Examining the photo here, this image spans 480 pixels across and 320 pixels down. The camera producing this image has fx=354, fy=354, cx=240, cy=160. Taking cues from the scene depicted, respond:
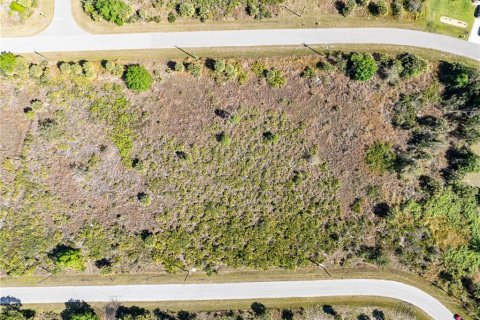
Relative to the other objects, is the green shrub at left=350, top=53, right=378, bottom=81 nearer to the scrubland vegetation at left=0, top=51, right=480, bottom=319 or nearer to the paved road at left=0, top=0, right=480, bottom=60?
the scrubland vegetation at left=0, top=51, right=480, bottom=319

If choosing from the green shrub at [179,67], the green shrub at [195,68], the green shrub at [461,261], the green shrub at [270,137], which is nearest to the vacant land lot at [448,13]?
the green shrub at [270,137]

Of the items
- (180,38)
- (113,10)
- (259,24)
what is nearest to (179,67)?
(180,38)

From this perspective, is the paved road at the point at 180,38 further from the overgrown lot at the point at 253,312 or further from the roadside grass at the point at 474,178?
the overgrown lot at the point at 253,312

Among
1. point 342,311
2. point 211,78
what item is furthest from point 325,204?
point 211,78

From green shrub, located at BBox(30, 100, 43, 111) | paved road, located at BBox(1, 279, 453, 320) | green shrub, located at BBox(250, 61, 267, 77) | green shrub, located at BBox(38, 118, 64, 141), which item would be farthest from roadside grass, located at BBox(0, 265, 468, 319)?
green shrub, located at BBox(250, 61, 267, 77)

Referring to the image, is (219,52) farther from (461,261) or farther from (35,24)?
(461,261)
